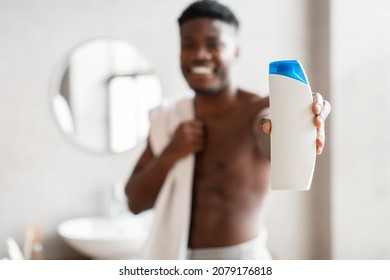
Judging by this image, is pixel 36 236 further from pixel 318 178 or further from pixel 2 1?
pixel 318 178

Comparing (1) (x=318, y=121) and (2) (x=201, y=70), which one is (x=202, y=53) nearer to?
(2) (x=201, y=70)

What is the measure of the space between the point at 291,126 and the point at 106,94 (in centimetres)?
102

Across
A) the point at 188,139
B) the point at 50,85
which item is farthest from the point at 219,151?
the point at 50,85

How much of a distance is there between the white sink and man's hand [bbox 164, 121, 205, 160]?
0.46 meters

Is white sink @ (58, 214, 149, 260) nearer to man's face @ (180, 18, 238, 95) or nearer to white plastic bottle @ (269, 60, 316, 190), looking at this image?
man's face @ (180, 18, 238, 95)

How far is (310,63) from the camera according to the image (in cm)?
137

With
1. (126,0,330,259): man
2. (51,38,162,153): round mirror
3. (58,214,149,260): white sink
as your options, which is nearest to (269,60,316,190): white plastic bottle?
(126,0,330,259): man

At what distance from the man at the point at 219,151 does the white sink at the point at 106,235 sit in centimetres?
41

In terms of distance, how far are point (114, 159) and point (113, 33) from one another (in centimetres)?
40

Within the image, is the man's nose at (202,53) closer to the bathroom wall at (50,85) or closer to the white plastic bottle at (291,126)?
the white plastic bottle at (291,126)

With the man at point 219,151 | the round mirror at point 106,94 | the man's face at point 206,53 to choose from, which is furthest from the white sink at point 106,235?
the man's face at point 206,53
